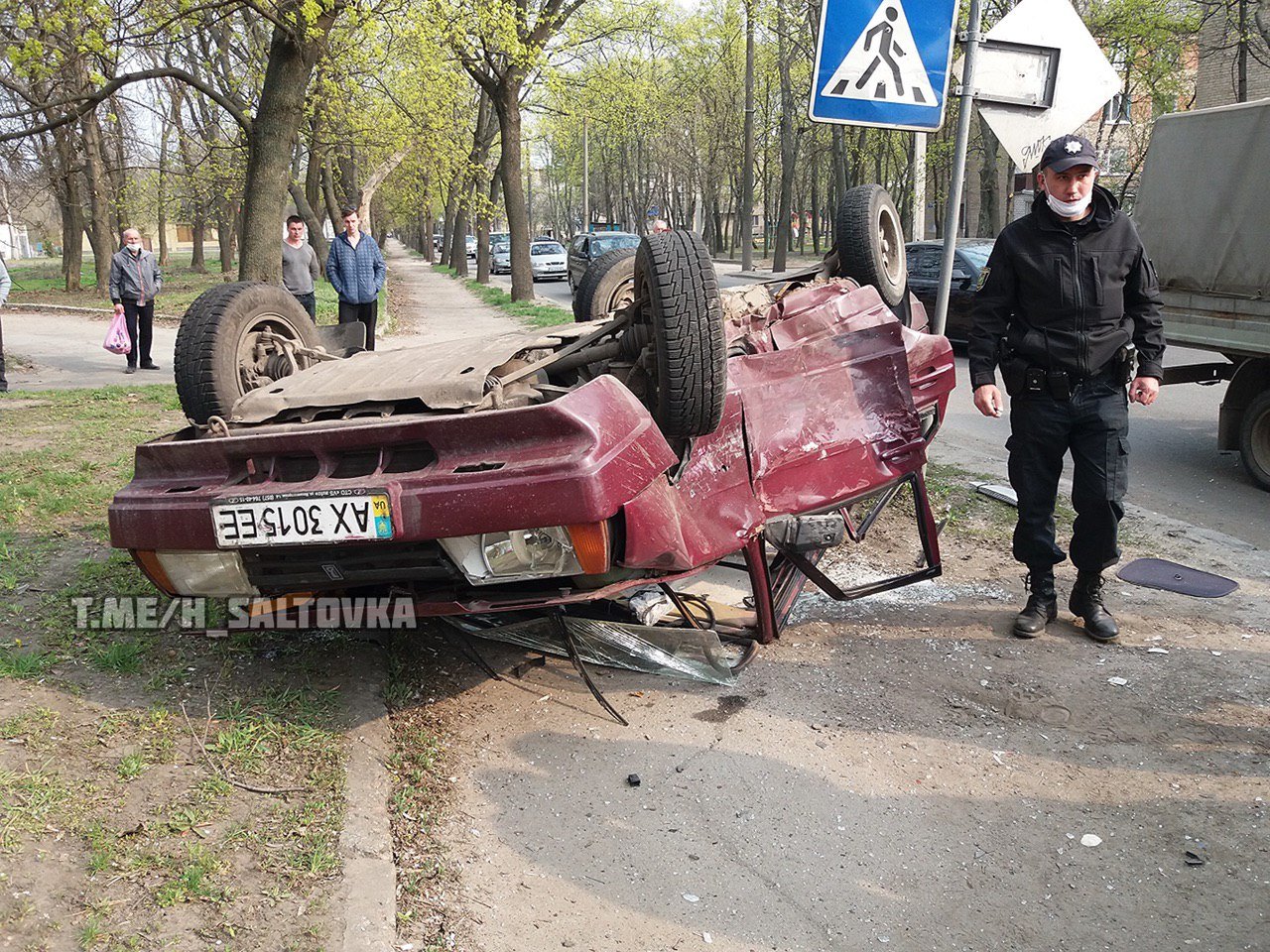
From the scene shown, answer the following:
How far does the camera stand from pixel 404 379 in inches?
137

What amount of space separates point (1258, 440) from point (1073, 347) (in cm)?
366

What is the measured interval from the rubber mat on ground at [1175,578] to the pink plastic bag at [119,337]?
35.6ft

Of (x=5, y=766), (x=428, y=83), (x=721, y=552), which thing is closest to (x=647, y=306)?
(x=721, y=552)

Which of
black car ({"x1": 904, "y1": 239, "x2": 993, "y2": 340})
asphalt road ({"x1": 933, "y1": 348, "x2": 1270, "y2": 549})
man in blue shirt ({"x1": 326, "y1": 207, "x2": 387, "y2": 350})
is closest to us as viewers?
asphalt road ({"x1": 933, "y1": 348, "x2": 1270, "y2": 549})

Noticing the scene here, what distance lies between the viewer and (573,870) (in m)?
2.77

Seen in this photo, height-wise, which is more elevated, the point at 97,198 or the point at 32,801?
the point at 97,198

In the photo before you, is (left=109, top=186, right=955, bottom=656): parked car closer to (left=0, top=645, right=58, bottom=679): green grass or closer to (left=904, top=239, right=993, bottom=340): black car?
(left=0, top=645, right=58, bottom=679): green grass

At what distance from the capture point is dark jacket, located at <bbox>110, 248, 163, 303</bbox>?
11844 millimetres

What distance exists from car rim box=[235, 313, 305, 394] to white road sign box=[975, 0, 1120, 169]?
369 centimetres

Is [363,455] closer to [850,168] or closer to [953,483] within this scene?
[953,483]

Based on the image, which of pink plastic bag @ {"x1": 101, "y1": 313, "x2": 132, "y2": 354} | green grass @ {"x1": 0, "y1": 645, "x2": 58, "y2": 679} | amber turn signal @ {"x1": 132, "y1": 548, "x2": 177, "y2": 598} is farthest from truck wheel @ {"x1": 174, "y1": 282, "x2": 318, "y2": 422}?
pink plastic bag @ {"x1": 101, "y1": 313, "x2": 132, "y2": 354}

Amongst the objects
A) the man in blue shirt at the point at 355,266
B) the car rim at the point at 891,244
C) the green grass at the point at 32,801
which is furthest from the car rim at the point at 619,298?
the man in blue shirt at the point at 355,266

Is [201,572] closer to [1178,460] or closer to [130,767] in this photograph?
[130,767]

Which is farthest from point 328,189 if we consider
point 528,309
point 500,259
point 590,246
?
point 500,259
